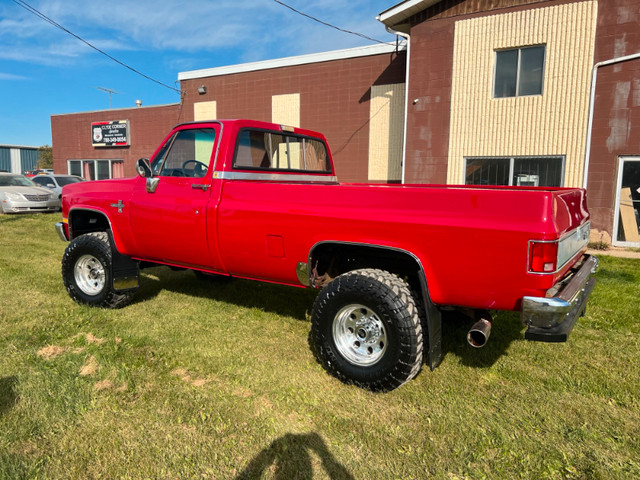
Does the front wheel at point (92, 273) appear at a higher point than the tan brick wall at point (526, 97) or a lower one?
lower

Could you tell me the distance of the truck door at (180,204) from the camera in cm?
411

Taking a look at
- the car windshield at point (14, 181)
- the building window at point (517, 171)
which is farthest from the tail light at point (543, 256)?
the car windshield at point (14, 181)

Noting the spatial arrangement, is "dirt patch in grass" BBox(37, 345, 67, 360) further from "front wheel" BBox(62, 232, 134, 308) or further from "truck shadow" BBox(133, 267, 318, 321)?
"truck shadow" BBox(133, 267, 318, 321)

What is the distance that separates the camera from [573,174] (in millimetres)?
10492

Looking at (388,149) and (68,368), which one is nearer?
(68,368)

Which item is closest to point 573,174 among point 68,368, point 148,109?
point 68,368

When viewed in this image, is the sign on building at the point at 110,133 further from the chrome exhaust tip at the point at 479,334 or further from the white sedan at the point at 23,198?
the chrome exhaust tip at the point at 479,334

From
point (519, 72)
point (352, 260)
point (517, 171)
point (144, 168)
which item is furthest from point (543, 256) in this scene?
point (519, 72)

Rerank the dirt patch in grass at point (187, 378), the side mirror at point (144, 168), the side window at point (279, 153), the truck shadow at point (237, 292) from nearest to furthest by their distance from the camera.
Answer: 1. the dirt patch in grass at point (187, 378)
2. the side window at point (279, 153)
3. the side mirror at point (144, 168)
4. the truck shadow at point (237, 292)

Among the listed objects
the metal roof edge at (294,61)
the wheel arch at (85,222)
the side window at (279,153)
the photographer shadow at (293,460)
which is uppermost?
the metal roof edge at (294,61)

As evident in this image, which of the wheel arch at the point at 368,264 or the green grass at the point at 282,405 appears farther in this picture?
the wheel arch at the point at 368,264

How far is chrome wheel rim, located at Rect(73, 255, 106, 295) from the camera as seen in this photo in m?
5.09

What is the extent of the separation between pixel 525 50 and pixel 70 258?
10694 mm

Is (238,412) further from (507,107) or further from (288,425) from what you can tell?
(507,107)
